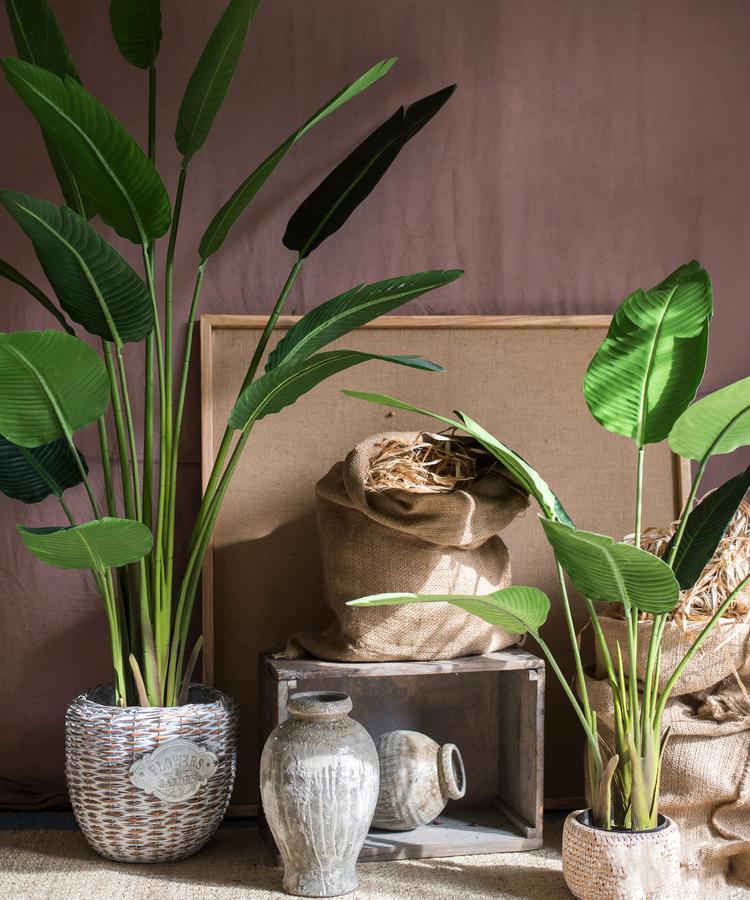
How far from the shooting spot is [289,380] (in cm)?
151

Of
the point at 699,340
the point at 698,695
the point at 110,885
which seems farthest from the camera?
the point at 698,695

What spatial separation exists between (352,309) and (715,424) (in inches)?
22.3

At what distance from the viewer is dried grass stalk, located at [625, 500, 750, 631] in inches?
62.8

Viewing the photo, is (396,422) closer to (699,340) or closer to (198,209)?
(198,209)

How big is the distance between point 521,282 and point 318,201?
0.50 metres

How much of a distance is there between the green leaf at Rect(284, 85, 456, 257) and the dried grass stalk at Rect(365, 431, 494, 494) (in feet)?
1.29

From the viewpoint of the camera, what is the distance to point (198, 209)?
1.93 metres

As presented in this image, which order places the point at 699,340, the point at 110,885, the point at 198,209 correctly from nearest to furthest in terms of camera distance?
1. the point at 699,340
2. the point at 110,885
3. the point at 198,209

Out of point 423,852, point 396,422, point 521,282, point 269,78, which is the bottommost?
point 423,852

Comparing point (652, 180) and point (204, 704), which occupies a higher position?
point (652, 180)

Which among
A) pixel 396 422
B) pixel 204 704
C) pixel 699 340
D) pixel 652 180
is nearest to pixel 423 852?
pixel 204 704

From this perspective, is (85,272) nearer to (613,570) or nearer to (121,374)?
(121,374)

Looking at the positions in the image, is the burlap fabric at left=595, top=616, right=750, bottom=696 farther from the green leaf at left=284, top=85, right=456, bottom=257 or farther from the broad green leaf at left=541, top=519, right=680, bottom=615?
the green leaf at left=284, top=85, right=456, bottom=257

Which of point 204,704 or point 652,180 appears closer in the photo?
point 204,704
